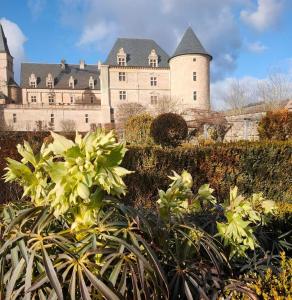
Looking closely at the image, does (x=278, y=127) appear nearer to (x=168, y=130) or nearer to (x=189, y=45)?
(x=168, y=130)

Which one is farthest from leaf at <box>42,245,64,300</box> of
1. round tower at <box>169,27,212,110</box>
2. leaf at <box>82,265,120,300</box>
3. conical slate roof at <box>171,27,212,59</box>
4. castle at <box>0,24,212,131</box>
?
conical slate roof at <box>171,27,212,59</box>

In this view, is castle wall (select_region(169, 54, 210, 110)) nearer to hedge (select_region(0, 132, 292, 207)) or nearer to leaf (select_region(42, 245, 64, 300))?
hedge (select_region(0, 132, 292, 207))

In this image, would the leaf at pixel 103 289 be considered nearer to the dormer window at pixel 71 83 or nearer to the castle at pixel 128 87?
the castle at pixel 128 87

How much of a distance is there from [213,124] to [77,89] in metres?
37.4

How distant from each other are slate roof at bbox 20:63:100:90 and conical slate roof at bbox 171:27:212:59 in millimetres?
15758

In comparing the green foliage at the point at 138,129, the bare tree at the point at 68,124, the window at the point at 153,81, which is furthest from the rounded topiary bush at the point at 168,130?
the window at the point at 153,81

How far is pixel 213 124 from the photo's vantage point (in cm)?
2108

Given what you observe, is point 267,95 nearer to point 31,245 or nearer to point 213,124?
point 213,124

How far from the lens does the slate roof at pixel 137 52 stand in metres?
48.2

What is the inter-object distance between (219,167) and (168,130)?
790cm

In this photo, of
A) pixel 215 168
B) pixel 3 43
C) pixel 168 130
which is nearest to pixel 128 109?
pixel 3 43

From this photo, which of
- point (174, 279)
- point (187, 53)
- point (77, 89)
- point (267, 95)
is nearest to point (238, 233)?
A: point (174, 279)

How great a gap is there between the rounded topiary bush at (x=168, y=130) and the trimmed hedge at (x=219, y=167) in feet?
24.9

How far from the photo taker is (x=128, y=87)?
4909cm
